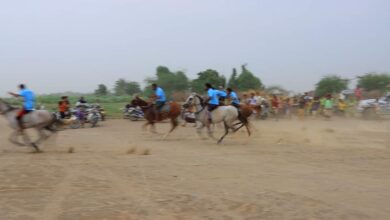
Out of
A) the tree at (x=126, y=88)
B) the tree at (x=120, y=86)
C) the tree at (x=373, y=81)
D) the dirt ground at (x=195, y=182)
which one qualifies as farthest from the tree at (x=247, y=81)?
the dirt ground at (x=195, y=182)

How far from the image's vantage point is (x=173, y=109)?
2025 cm

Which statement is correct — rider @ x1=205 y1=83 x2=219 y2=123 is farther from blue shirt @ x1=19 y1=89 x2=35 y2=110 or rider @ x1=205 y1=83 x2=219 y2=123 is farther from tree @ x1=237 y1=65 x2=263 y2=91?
tree @ x1=237 y1=65 x2=263 y2=91

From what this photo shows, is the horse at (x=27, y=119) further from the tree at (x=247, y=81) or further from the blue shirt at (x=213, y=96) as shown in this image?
the tree at (x=247, y=81)

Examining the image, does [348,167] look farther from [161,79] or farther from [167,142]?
[161,79]

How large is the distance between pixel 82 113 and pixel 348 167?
18.0m

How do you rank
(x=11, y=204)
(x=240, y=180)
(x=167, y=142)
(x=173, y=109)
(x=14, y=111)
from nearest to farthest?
1. (x=11, y=204)
2. (x=240, y=180)
3. (x=14, y=111)
4. (x=167, y=142)
5. (x=173, y=109)

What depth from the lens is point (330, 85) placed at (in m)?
53.8

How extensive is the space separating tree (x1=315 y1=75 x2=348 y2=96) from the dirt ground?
38.3m

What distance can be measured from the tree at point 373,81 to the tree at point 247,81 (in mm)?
11806

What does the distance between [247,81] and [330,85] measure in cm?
936

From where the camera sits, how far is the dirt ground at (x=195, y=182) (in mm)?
7246

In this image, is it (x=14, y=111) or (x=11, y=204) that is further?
(x=14, y=111)

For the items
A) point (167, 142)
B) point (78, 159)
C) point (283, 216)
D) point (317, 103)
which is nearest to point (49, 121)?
point (78, 159)

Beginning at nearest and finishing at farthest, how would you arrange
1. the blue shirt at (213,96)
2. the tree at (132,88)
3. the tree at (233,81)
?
1. the blue shirt at (213,96)
2. the tree at (233,81)
3. the tree at (132,88)
